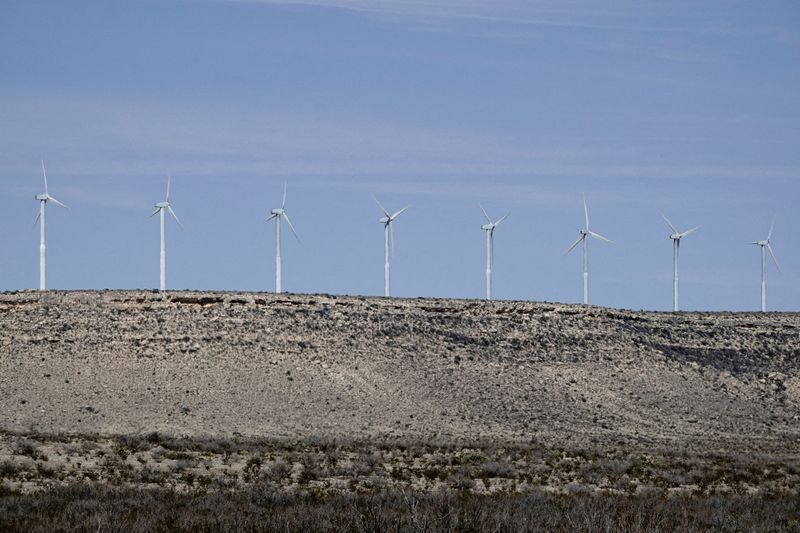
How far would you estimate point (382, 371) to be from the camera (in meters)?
79.3

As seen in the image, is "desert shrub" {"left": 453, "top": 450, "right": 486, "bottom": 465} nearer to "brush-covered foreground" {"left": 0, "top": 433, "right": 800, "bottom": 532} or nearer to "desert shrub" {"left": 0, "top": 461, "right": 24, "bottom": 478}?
"brush-covered foreground" {"left": 0, "top": 433, "right": 800, "bottom": 532}

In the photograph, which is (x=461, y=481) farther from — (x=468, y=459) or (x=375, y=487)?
(x=468, y=459)

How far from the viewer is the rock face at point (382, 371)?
231ft

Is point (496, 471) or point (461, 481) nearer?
point (461, 481)

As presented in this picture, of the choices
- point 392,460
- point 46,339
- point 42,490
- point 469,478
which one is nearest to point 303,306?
point 46,339

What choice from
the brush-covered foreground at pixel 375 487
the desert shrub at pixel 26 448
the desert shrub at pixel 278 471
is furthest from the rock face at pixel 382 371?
the desert shrub at pixel 278 471

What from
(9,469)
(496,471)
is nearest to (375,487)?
(496,471)

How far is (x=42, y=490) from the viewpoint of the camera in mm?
33500

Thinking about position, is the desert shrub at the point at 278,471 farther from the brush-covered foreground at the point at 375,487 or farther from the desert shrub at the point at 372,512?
the desert shrub at the point at 372,512

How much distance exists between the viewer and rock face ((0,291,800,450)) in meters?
70.5

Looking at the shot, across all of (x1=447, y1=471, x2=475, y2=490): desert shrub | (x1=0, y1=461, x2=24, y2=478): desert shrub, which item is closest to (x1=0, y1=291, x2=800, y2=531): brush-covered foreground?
(x1=447, y1=471, x2=475, y2=490): desert shrub

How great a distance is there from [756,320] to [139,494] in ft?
237

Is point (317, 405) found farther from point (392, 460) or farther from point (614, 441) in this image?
point (392, 460)

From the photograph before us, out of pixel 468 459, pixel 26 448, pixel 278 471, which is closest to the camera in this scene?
pixel 278 471
